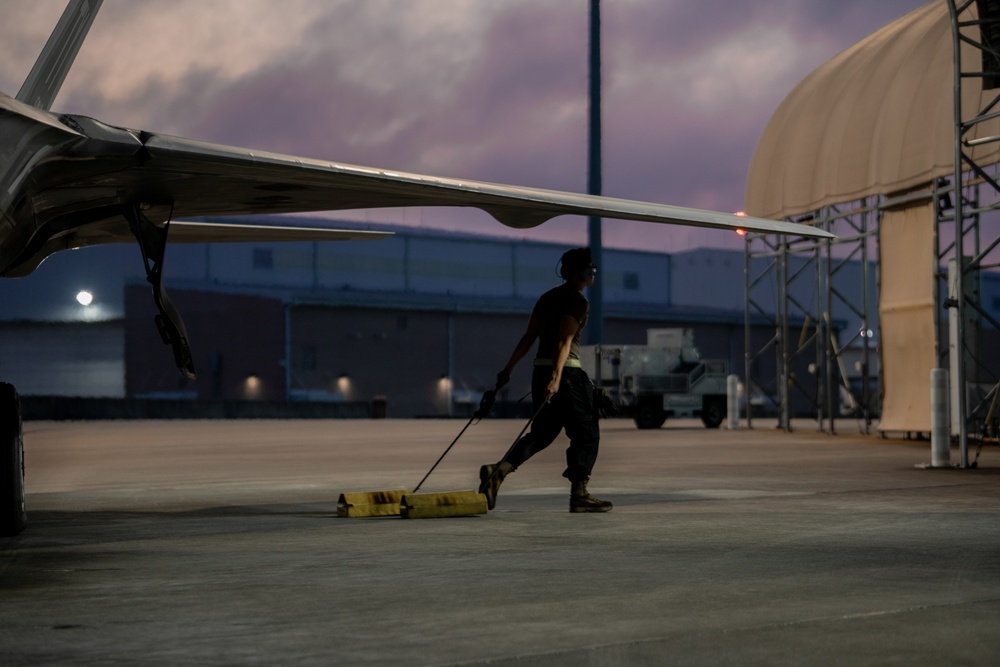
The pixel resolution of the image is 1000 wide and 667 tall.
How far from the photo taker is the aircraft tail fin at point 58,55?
1240 centimetres

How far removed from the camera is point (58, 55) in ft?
41.6

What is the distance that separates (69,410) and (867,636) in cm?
4525

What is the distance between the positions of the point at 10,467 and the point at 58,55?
497 cm

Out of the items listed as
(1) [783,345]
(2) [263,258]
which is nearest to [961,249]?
(1) [783,345]

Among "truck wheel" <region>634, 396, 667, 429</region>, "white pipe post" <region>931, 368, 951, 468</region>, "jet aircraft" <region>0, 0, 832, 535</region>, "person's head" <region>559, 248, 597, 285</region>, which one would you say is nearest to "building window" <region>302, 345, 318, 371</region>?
"truck wheel" <region>634, 396, 667, 429</region>

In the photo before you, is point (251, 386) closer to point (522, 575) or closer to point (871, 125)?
point (871, 125)

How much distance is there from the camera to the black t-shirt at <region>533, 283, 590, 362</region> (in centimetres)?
1060

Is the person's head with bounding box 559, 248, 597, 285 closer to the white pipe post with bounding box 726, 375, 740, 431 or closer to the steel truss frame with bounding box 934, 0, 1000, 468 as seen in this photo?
the steel truss frame with bounding box 934, 0, 1000, 468

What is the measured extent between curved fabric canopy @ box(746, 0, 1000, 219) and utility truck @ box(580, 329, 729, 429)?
5.44m

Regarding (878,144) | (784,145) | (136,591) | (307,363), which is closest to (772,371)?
(307,363)

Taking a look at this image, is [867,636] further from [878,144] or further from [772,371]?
[772,371]

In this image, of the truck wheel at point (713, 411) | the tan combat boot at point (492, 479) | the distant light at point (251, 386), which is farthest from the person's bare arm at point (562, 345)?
the distant light at point (251, 386)

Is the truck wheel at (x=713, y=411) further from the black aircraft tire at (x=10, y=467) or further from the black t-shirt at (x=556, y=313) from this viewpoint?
the black aircraft tire at (x=10, y=467)

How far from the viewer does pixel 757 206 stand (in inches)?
1335
